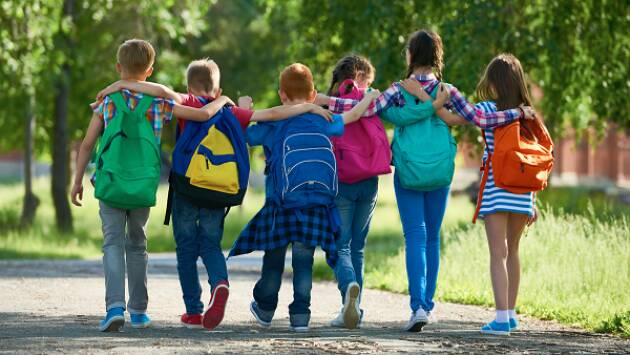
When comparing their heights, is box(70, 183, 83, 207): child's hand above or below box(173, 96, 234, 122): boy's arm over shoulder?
below

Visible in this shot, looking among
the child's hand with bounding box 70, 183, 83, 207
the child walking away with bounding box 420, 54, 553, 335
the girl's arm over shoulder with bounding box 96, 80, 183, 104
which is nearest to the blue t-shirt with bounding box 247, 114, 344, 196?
the girl's arm over shoulder with bounding box 96, 80, 183, 104

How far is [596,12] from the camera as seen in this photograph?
15789 mm

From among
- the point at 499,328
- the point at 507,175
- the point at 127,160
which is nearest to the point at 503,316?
the point at 499,328

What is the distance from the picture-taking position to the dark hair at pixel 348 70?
25.9 ft

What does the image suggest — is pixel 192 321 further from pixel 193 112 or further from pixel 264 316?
pixel 193 112

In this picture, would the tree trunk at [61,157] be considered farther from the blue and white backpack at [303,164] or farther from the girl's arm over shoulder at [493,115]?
the girl's arm over shoulder at [493,115]

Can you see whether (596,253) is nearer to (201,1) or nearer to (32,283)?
(32,283)

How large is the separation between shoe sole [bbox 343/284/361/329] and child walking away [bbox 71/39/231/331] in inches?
51.3

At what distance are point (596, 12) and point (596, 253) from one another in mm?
5859

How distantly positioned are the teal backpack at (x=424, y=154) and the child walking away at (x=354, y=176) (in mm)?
Result: 143

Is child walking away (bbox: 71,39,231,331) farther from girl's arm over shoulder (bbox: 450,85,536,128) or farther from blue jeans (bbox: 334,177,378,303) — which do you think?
girl's arm over shoulder (bbox: 450,85,536,128)

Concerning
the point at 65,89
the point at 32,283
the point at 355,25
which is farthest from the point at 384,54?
the point at 65,89

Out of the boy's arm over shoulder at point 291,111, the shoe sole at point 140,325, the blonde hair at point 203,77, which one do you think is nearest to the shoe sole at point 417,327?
the boy's arm over shoulder at point 291,111

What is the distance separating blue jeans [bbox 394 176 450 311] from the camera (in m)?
7.52
